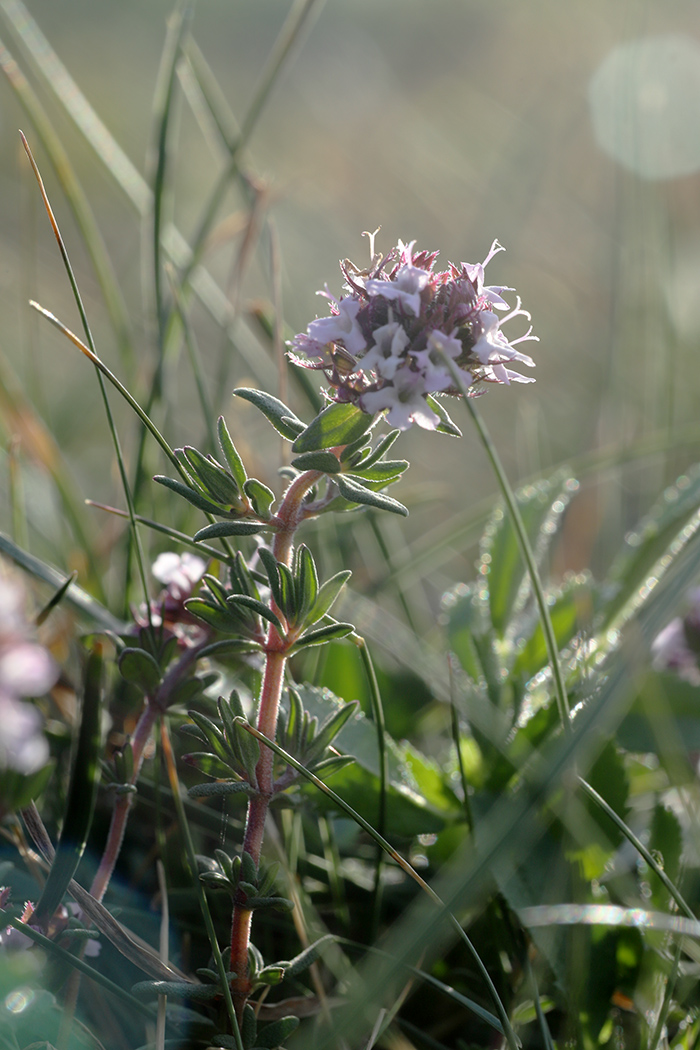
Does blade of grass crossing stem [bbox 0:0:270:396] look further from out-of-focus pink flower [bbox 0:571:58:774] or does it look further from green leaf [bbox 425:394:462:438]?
green leaf [bbox 425:394:462:438]

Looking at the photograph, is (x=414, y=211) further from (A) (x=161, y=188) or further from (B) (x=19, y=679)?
(B) (x=19, y=679)

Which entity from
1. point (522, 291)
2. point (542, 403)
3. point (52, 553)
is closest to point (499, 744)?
point (52, 553)

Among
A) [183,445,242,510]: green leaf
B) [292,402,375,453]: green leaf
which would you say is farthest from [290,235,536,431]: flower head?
[183,445,242,510]: green leaf

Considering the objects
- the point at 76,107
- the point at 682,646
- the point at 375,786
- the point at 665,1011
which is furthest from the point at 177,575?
the point at 76,107

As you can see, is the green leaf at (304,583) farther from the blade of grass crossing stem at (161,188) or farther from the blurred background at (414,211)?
the blurred background at (414,211)

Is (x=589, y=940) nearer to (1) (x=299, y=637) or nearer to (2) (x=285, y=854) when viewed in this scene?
(2) (x=285, y=854)

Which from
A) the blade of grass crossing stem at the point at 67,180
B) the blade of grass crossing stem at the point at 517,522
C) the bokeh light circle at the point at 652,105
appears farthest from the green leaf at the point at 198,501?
the bokeh light circle at the point at 652,105

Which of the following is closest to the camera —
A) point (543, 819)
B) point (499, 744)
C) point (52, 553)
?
point (543, 819)
